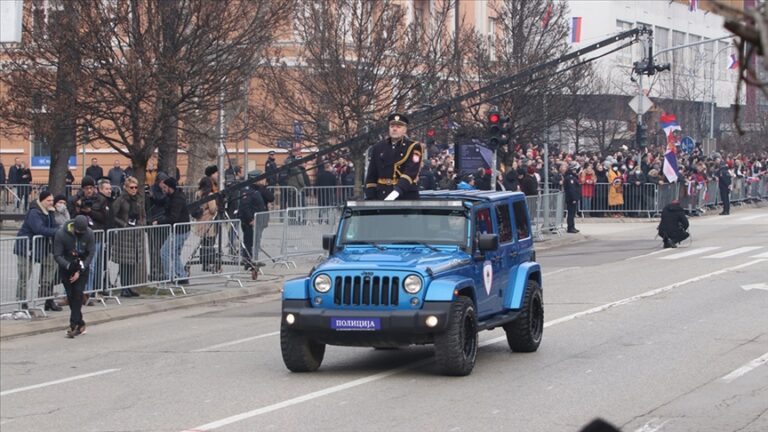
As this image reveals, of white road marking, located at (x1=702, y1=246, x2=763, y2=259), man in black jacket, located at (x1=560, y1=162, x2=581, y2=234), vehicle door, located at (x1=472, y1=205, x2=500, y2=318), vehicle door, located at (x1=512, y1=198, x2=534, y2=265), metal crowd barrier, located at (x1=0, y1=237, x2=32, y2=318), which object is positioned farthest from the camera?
man in black jacket, located at (x1=560, y1=162, x2=581, y2=234)

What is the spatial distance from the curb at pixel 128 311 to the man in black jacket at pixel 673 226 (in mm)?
11288

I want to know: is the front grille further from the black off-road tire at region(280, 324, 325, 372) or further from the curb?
the curb

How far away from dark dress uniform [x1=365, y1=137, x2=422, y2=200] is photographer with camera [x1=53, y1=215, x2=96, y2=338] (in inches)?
182

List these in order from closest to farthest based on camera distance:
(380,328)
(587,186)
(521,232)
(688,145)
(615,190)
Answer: (380,328) < (521,232) < (615,190) < (587,186) < (688,145)

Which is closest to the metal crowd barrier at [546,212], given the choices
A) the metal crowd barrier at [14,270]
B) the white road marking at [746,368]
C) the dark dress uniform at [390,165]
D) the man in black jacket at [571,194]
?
the man in black jacket at [571,194]

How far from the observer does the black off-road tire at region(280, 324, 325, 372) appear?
12.9m

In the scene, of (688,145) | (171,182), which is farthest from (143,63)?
(688,145)

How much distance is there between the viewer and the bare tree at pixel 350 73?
3170 centimetres

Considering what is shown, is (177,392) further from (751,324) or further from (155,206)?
(155,206)

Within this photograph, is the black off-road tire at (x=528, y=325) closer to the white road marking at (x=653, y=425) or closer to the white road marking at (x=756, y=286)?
the white road marking at (x=653, y=425)

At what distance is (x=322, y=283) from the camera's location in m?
12.7

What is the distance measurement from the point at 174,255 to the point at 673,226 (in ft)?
45.4

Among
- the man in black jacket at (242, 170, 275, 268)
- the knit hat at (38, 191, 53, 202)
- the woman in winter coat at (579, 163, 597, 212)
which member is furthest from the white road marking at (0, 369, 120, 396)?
the woman in winter coat at (579, 163, 597, 212)

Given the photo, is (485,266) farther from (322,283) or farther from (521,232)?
(322,283)
